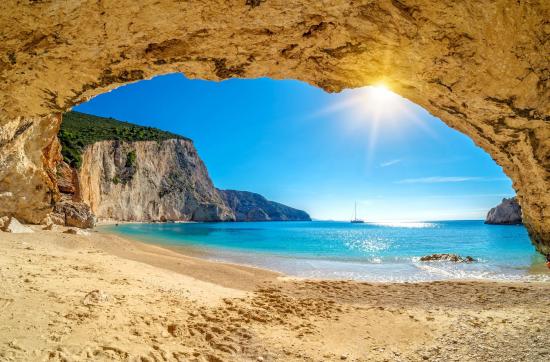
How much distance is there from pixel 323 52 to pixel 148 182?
7783 centimetres

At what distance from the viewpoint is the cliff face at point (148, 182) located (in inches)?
2312

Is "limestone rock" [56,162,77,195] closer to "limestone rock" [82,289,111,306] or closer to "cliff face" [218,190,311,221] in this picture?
"limestone rock" [82,289,111,306]

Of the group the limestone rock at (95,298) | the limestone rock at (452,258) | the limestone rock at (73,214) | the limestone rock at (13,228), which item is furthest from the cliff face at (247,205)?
the limestone rock at (95,298)

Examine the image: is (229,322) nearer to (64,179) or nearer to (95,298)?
(95,298)

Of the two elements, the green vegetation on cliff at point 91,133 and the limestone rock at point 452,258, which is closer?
the limestone rock at point 452,258

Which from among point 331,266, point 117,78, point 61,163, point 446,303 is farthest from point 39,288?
point 61,163

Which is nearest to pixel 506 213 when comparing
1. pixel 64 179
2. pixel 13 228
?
pixel 64 179

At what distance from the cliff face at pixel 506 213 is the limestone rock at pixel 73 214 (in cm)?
10475

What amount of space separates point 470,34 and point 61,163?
1649 inches

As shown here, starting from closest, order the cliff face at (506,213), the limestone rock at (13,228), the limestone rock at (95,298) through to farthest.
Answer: the limestone rock at (95,298) < the limestone rock at (13,228) < the cliff face at (506,213)

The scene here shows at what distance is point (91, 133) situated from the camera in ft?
201

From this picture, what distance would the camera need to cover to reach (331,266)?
62.3 ft

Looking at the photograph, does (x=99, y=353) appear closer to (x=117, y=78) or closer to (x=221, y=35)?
(x=117, y=78)

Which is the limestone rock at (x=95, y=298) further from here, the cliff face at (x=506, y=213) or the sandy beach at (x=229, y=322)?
the cliff face at (x=506, y=213)
